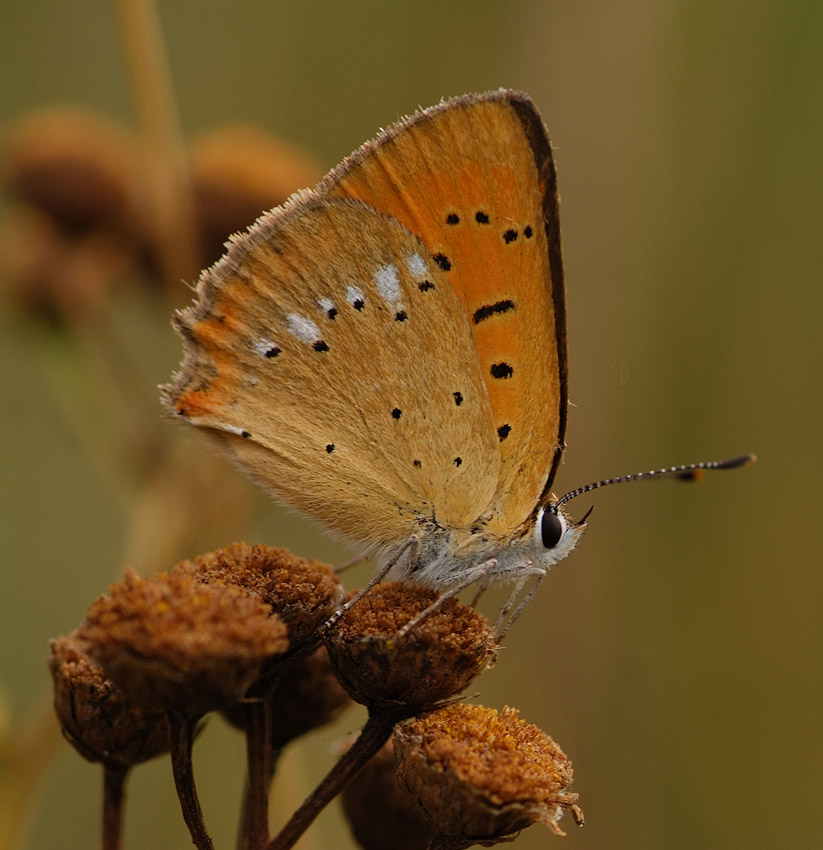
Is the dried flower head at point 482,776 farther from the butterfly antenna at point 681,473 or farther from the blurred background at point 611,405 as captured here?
the blurred background at point 611,405

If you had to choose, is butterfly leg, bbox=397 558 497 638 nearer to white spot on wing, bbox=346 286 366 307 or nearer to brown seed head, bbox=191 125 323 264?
white spot on wing, bbox=346 286 366 307

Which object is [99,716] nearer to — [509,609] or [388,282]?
[509,609]

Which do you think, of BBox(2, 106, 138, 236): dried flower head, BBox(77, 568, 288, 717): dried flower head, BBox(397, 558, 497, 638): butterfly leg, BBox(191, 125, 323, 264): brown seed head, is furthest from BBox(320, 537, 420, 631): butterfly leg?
BBox(2, 106, 138, 236): dried flower head

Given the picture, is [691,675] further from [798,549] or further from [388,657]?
[388,657]

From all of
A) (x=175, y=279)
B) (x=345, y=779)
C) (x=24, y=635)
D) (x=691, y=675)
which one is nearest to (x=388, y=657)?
(x=345, y=779)

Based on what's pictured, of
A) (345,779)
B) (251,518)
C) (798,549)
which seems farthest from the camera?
(798,549)

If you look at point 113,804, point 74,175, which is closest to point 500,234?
point 113,804
